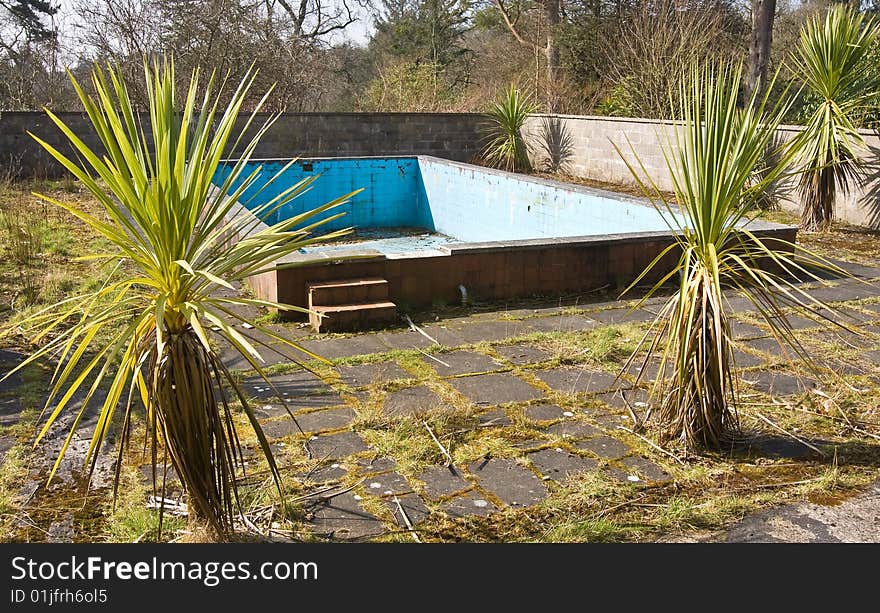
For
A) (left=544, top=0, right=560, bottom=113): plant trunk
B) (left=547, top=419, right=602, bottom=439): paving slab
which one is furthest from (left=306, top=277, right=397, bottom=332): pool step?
(left=544, top=0, right=560, bottom=113): plant trunk

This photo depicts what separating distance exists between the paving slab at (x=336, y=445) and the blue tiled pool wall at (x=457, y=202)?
13.9ft

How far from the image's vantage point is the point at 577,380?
13.8 feet

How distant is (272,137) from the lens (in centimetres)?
1343

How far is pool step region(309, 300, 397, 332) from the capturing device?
498 cm

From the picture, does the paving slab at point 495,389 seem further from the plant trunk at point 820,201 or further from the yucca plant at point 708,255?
the plant trunk at point 820,201

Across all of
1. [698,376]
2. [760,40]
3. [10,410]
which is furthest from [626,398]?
[760,40]

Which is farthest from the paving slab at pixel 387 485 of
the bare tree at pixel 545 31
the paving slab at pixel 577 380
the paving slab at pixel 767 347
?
the bare tree at pixel 545 31

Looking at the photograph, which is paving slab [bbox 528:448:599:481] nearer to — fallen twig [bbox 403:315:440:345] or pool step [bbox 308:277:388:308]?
fallen twig [bbox 403:315:440:345]

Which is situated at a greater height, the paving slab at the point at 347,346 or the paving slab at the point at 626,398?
the paving slab at the point at 347,346

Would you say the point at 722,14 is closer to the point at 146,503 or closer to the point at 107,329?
the point at 107,329

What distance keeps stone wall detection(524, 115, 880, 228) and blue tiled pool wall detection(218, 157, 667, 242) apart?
5.19ft

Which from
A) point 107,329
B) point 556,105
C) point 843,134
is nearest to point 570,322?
point 107,329

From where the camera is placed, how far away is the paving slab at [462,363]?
4320 millimetres

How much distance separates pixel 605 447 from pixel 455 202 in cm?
727
